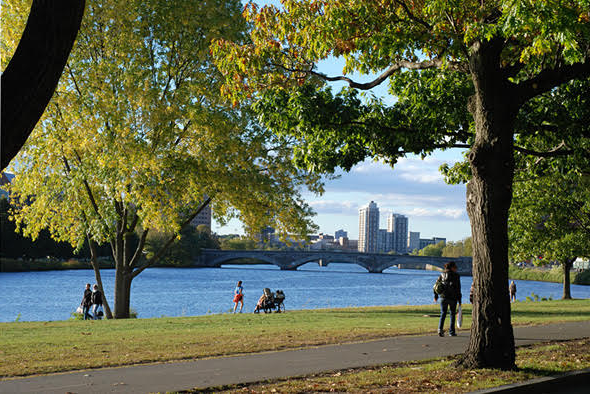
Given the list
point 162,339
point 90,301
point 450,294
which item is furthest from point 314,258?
point 162,339

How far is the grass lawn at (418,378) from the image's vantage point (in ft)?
25.4

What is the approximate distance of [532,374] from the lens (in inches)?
346

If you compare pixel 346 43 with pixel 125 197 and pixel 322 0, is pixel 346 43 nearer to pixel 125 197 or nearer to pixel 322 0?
pixel 322 0

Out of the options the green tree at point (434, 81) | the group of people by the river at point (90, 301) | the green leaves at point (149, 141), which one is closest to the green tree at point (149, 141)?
the green leaves at point (149, 141)

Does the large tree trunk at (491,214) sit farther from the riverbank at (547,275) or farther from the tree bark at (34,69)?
the riverbank at (547,275)

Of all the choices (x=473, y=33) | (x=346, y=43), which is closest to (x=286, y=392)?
(x=473, y=33)

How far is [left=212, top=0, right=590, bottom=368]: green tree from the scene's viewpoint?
360 inches

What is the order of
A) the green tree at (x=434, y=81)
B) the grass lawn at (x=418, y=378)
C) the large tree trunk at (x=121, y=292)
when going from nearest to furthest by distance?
1. the grass lawn at (x=418, y=378)
2. the green tree at (x=434, y=81)
3. the large tree trunk at (x=121, y=292)

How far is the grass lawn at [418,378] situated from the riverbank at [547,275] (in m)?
82.4

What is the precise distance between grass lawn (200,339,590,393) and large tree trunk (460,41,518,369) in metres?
0.41

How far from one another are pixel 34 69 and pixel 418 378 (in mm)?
6302

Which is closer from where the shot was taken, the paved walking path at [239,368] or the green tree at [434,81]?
the paved walking path at [239,368]

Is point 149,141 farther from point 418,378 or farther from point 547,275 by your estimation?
point 547,275

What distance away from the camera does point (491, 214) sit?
9219 millimetres
